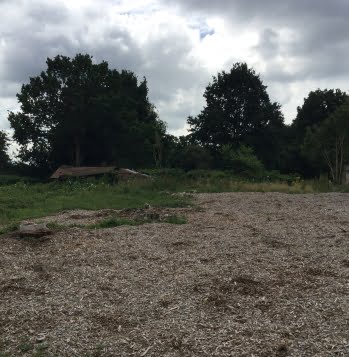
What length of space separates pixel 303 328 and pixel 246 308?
0.81 meters

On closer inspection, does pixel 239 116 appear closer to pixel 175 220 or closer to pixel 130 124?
pixel 130 124

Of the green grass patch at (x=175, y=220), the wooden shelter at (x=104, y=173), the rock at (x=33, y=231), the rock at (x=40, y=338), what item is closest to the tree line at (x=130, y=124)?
the wooden shelter at (x=104, y=173)

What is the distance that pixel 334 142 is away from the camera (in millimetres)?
29844

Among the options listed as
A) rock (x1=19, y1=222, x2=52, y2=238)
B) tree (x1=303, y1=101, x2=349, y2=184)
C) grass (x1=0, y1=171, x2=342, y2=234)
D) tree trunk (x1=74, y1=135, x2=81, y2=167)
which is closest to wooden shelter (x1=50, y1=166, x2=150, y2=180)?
grass (x1=0, y1=171, x2=342, y2=234)

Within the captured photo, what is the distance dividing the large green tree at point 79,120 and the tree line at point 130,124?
0.32 feet

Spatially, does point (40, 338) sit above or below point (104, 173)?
below

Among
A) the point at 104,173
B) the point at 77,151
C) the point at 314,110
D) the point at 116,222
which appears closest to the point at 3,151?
the point at 77,151

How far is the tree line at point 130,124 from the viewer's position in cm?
4597

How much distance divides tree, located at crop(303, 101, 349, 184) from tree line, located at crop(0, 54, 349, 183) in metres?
10.0

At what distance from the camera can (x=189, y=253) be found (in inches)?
331

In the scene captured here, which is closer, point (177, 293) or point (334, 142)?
point (177, 293)

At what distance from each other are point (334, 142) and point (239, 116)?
932 inches

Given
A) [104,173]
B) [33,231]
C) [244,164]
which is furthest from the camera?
[244,164]

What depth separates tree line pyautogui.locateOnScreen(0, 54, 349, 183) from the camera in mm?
45969
